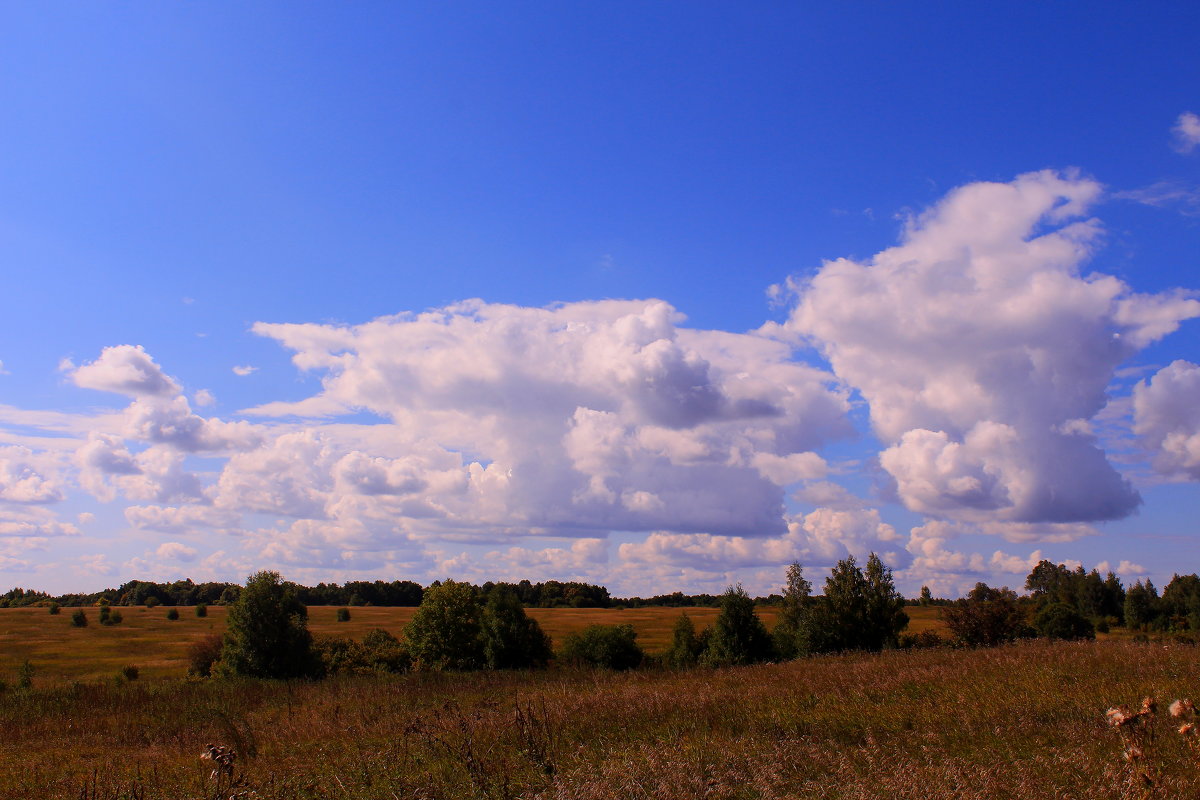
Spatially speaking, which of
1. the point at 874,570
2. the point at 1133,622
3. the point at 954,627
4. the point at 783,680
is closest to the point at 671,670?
the point at 783,680

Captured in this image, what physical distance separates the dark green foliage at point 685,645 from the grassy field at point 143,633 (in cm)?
1034

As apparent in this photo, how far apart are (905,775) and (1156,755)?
281 cm

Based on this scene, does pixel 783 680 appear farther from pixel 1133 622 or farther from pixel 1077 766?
pixel 1133 622

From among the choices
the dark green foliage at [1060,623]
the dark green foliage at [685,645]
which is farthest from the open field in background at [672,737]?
the dark green foliage at [1060,623]

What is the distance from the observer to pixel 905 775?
6555mm

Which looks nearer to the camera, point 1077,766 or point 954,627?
point 1077,766

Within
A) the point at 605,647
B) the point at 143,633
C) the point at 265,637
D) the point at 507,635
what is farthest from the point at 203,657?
the point at 143,633

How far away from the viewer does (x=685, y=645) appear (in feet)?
160

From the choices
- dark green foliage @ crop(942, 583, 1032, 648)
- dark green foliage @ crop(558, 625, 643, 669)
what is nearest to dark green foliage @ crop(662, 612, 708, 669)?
dark green foliage @ crop(558, 625, 643, 669)

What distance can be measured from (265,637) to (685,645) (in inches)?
1026

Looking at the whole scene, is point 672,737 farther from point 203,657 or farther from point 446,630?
point 203,657

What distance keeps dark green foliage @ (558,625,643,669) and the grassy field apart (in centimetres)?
1205

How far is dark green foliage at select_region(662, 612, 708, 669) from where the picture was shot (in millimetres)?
47844

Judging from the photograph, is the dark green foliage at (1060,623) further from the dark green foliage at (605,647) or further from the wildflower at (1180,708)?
the wildflower at (1180,708)
